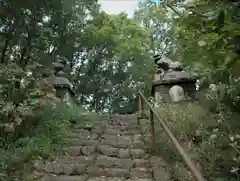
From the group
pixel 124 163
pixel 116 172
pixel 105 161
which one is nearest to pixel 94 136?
pixel 105 161

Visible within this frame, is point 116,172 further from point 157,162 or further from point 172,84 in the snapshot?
point 172,84

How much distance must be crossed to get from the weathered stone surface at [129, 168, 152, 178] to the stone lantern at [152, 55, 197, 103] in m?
3.57

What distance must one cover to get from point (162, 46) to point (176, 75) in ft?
35.7

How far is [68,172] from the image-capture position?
395 centimetres

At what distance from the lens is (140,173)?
3881mm

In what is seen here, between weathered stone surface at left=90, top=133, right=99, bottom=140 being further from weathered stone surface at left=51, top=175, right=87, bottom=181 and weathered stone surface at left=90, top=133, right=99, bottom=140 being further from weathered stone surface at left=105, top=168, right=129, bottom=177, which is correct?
weathered stone surface at left=51, top=175, right=87, bottom=181

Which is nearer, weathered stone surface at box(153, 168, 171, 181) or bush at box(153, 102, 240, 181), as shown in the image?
bush at box(153, 102, 240, 181)

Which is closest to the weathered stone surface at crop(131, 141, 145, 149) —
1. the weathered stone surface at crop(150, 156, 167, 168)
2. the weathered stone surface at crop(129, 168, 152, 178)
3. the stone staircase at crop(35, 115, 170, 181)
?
the stone staircase at crop(35, 115, 170, 181)

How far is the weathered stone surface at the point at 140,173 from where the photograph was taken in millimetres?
3830

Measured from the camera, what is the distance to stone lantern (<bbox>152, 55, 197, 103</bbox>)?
7.53 metres

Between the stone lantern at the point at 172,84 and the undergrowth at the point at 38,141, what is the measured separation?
224 cm

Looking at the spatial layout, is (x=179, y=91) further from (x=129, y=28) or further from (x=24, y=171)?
(x=129, y=28)

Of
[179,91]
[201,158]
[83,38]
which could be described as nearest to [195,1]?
[201,158]

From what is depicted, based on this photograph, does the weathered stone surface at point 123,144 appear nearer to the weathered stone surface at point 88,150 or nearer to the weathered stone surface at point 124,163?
the weathered stone surface at point 88,150
